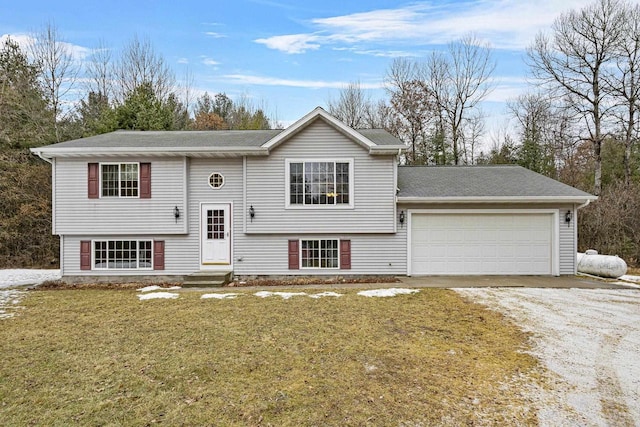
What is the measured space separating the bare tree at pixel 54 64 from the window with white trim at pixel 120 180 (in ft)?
35.0

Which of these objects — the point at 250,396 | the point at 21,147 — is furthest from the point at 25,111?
the point at 250,396

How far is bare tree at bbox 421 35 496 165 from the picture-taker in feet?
74.1

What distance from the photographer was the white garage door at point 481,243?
11094 millimetres

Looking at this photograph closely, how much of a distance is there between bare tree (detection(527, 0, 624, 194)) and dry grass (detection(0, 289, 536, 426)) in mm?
16025

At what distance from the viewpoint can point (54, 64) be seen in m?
18.8

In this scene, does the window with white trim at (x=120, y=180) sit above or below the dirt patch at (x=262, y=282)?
above

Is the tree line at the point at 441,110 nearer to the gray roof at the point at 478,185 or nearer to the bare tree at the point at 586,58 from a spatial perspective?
the bare tree at the point at 586,58

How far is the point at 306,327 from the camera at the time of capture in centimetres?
616

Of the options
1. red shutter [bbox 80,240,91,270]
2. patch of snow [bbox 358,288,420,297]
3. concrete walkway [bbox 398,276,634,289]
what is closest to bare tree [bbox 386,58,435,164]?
concrete walkway [bbox 398,276,634,289]

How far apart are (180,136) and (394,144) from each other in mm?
7169

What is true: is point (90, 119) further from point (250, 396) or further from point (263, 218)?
point (250, 396)

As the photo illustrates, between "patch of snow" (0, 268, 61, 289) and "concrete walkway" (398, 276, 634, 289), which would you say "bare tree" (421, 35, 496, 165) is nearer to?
"concrete walkway" (398, 276, 634, 289)

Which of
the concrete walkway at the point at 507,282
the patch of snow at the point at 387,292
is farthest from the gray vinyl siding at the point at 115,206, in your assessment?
the concrete walkway at the point at 507,282

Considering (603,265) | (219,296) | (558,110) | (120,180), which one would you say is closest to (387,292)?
(219,296)
